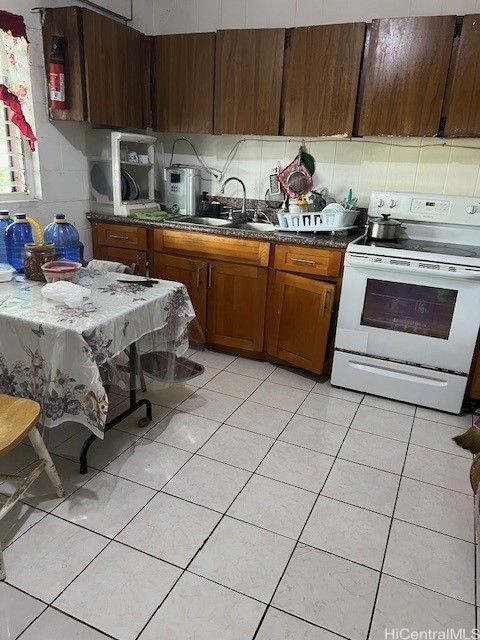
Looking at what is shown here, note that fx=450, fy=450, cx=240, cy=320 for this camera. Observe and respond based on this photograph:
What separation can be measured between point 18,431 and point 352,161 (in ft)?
8.41

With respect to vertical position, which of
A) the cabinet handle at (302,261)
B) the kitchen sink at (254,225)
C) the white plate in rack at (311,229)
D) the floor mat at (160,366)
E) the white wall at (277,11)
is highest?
the white wall at (277,11)

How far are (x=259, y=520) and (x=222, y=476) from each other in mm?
288

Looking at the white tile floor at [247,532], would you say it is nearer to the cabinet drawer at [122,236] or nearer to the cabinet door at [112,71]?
the cabinet drawer at [122,236]

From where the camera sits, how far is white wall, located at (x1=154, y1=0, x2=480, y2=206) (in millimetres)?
2729

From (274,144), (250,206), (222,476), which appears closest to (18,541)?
(222,476)

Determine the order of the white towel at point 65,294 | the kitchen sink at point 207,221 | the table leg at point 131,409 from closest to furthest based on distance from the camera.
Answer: the white towel at point 65,294 < the table leg at point 131,409 < the kitchen sink at point 207,221

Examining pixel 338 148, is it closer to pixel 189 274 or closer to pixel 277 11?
pixel 277 11

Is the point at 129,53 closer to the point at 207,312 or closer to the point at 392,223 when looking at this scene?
the point at 207,312

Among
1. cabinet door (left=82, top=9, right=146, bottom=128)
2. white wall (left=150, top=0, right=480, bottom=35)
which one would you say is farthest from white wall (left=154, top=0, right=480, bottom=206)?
cabinet door (left=82, top=9, right=146, bottom=128)

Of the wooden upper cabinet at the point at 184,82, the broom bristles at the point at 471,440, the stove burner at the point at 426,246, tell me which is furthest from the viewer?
the wooden upper cabinet at the point at 184,82

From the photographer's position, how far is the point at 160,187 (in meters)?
3.63

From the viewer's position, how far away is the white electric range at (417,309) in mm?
A: 2330

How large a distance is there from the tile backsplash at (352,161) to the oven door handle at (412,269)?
748 millimetres

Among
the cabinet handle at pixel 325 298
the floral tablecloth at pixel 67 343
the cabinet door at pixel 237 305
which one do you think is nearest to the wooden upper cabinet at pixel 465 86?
the cabinet handle at pixel 325 298
